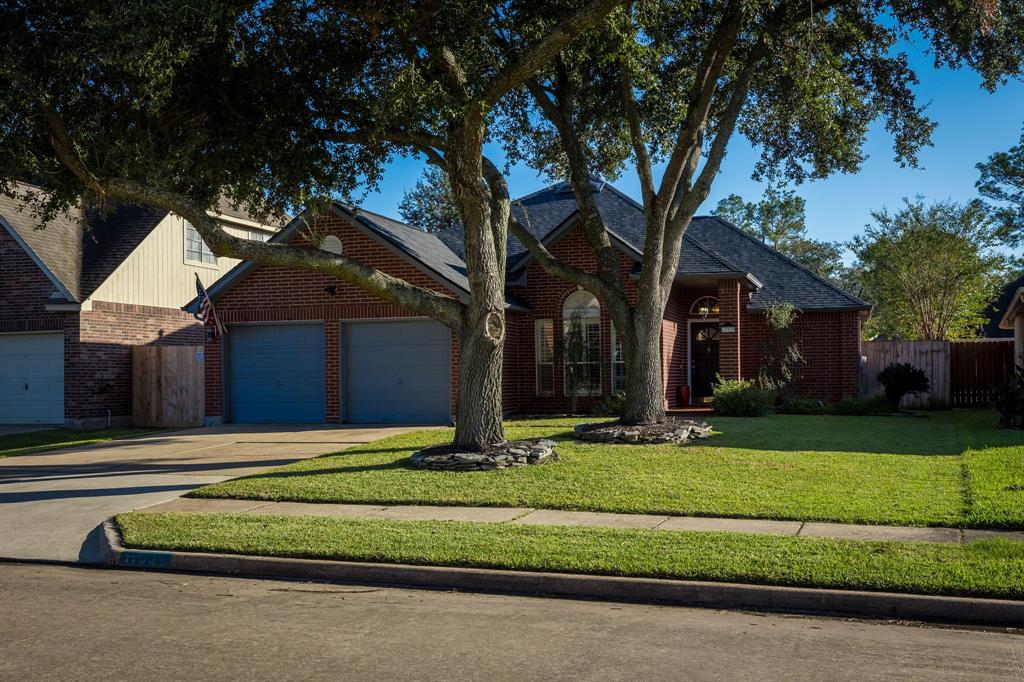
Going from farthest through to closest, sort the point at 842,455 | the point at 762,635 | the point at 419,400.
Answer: the point at 419,400 → the point at 842,455 → the point at 762,635

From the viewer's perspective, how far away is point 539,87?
15.9 m

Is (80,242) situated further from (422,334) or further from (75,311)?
(422,334)

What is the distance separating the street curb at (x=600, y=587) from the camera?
19.9 feet

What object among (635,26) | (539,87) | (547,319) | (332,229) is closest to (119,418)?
(332,229)

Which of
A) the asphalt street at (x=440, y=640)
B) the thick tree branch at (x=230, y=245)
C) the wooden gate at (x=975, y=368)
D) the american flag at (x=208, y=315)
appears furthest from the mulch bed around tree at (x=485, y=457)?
the wooden gate at (x=975, y=368)

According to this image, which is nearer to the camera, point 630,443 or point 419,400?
point 630,443

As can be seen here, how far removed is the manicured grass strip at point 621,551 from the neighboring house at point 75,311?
1494 cm

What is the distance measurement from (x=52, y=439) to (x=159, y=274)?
6.49 metres

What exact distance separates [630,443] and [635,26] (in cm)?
660

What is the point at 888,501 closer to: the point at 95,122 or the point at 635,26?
the point at 635,26

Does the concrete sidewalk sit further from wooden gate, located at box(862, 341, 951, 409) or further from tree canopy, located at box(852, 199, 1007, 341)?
tree canopy, located at box(852, 199, 1007, 341)

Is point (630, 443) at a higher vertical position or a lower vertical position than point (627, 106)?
lower

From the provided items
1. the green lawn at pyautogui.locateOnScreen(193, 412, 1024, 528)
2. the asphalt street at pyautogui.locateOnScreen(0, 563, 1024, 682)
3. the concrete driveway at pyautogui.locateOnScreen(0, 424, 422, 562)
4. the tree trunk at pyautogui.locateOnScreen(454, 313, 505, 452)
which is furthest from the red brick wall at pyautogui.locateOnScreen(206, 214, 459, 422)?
the asphalt street at pyautogui.locateOnScreen(0, 563, 1024, 682)

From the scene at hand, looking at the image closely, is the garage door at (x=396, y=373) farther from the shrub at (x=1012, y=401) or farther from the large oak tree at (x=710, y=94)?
the shrub at (x=1012, y=401)
